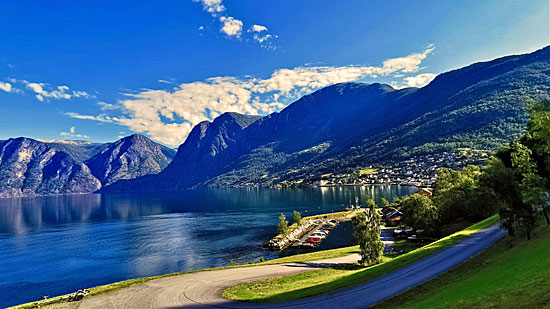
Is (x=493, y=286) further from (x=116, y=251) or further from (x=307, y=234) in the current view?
(x=116, y=251)

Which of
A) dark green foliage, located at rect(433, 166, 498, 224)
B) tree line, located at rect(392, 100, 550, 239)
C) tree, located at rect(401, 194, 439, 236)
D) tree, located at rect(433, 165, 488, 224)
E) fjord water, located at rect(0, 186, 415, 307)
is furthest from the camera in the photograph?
fjord water, located at rect(0, 186, 415, 307)

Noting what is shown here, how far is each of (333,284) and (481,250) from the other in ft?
56.0

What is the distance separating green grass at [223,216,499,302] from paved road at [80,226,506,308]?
4.60 ft

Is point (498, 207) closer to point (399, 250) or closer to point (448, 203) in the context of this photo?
point (399, 250)

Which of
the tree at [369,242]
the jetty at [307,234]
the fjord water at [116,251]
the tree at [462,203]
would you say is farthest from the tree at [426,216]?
the jetty at [307,234]

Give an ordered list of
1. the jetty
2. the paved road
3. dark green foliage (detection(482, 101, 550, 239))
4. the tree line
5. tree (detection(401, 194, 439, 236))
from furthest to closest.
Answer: the jetty, tree (detection(401, 194, 439, 236)), the tree line, dark green foliage (detection(482, 101, 550, 239)), the paved road

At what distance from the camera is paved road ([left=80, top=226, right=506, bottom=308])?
2808cm

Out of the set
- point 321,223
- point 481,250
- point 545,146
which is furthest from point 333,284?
point 321,223

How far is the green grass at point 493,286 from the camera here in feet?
50.3

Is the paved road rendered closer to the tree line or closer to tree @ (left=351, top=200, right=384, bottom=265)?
the tree line

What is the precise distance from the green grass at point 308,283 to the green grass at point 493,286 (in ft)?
27.3

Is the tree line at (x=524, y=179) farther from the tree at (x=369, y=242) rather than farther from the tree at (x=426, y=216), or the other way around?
the tree at (x=426, y=216)

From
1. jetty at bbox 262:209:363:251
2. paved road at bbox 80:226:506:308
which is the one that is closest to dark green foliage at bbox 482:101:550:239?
paved road at bbox 80:226:506:308

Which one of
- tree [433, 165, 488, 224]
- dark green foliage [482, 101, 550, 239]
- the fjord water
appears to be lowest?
the fjord water
